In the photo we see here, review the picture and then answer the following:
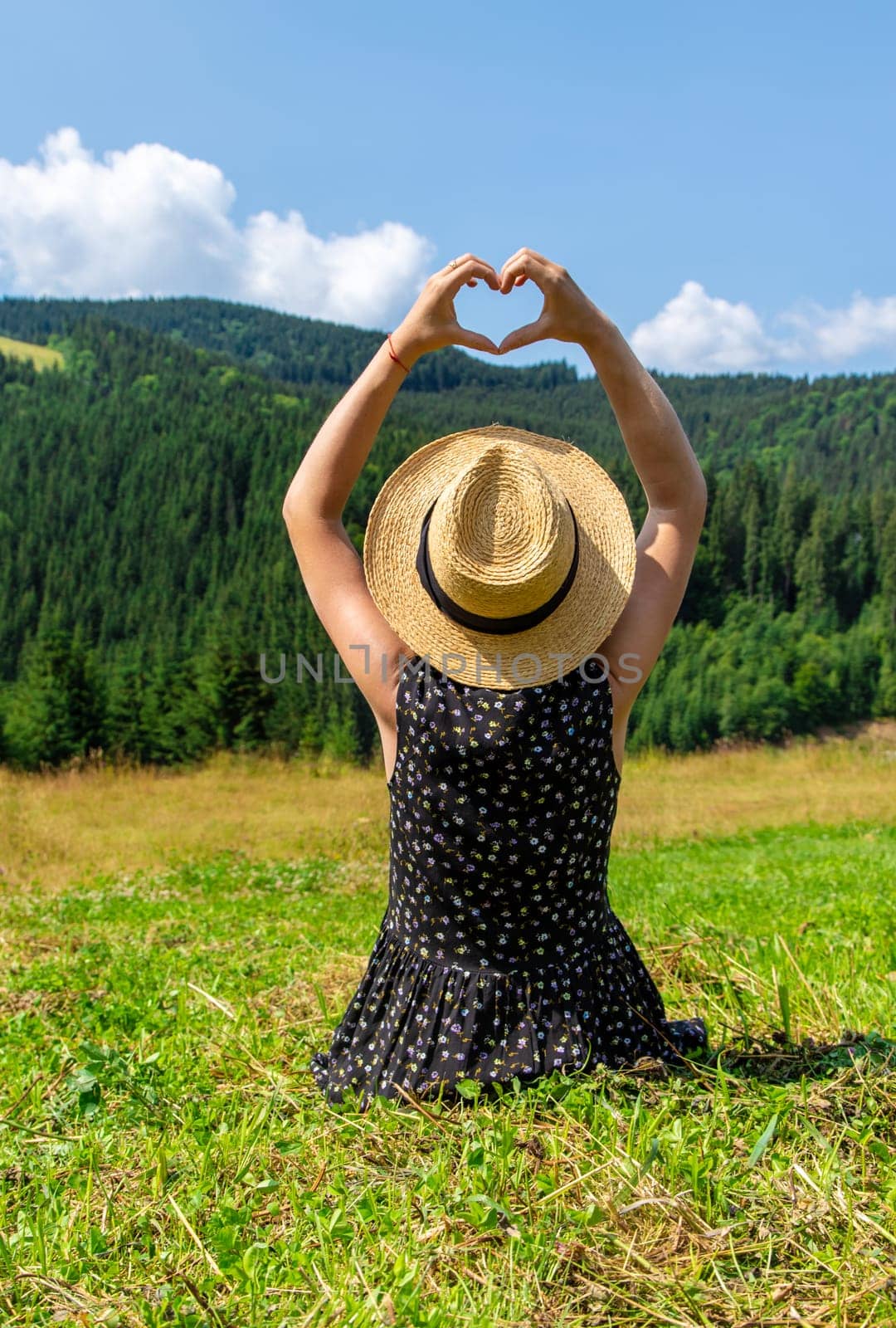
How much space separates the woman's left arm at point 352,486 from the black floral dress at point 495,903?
11cm

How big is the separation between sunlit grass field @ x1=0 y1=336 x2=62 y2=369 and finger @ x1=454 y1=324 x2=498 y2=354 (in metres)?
145

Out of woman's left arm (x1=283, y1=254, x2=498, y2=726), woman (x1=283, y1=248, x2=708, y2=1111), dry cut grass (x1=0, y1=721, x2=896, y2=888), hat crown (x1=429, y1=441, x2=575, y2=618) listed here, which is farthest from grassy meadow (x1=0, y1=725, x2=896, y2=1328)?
dry cut grass (x1=0, y1=721, x2=896, y2=888)

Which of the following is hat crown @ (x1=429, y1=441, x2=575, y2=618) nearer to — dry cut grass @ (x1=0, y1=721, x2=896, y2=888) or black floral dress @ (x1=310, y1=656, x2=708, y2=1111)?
black floral dress @ (x1=310, y1=656, x2=708, y2=1111)

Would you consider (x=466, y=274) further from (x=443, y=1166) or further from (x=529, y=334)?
(x=443, y=1166)

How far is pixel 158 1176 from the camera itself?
2057 mm

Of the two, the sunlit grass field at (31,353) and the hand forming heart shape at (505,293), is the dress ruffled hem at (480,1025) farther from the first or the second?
the sunlit grass field at (31,353)

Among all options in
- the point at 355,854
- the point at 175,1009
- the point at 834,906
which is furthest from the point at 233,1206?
the point at 355,854

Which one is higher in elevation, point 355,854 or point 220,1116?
point 220,1116

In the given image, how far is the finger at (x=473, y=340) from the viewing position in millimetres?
2287

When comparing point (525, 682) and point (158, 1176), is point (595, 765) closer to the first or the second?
point (525, 682)

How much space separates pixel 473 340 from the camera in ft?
7.64

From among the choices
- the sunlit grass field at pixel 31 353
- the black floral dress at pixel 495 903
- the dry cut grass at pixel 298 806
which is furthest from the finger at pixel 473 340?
the sunlit grass field at pixel 31 353

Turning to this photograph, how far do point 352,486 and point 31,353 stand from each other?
162m

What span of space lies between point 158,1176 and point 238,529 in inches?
3654
